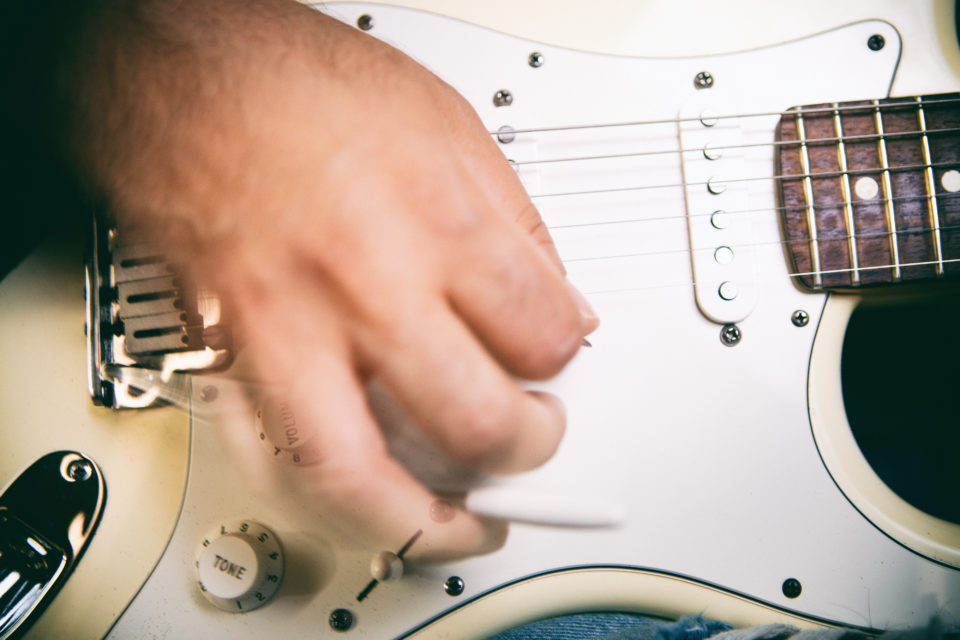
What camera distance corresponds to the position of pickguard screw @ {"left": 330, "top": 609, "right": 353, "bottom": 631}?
548 mm

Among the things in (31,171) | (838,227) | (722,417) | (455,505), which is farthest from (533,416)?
(31,171)

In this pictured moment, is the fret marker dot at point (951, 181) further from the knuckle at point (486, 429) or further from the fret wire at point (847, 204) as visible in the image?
the knuckle at point (486, 429)

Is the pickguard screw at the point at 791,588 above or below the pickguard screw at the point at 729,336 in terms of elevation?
below

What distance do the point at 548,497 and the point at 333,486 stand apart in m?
0.25

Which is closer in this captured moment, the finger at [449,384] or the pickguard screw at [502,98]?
the finger at [449,384]

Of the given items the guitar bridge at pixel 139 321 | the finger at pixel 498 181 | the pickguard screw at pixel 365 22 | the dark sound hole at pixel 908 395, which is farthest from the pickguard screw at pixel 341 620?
the dark sound hole at pixel 908 395

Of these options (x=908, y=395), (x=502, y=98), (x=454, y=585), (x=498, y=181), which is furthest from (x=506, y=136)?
(x=908, y=395)

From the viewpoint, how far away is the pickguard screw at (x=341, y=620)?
1.80 feet

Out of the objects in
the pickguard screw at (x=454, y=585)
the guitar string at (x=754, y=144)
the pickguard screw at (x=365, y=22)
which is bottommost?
the pickguard screw at (x=454, y=585)

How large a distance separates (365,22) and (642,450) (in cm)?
58

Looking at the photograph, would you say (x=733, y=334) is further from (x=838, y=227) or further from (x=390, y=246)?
(x=390, y=246)

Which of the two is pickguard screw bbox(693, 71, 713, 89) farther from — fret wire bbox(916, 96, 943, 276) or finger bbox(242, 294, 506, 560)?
finger bbox(242, 294, 506, 560)

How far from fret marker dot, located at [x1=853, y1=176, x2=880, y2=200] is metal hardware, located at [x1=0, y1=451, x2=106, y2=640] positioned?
0.88m

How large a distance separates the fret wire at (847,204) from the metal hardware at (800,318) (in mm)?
60
